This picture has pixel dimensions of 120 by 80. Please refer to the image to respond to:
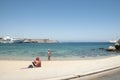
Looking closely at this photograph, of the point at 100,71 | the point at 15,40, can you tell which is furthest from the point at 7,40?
the point at 100,71

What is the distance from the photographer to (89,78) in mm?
10961

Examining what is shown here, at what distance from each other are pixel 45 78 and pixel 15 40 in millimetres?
180676

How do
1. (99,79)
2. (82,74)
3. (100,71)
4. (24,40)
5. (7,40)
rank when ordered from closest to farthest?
(99,79) → (82,74) → (100,71) → (7,40) → (24,40)

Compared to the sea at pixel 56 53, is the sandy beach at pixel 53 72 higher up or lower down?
higher up

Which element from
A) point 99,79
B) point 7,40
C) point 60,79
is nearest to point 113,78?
point 99,79

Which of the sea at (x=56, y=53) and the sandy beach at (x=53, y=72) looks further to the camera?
the sea at (x=56, y=53)

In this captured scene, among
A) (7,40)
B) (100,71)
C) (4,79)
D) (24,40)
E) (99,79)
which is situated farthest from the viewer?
(24,40)

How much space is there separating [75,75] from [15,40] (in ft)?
590

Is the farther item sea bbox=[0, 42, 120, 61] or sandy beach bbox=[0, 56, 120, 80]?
sea bbox=[0, 42, 120, 61]

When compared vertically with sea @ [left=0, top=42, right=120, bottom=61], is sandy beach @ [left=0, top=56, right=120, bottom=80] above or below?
above

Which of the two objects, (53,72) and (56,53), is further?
(56,53)

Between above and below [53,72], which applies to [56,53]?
below

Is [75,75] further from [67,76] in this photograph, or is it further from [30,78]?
[30,78]

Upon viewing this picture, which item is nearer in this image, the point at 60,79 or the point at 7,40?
the point at 60,79
